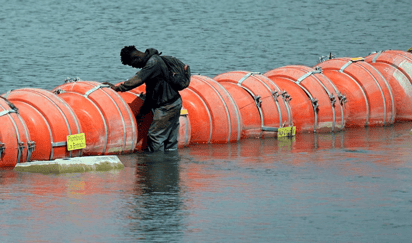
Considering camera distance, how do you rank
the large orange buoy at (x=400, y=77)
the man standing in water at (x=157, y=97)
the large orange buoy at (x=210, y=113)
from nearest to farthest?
the man standing in water at (x=157, y=97) < the large orange buoy at (x=210, y=113) < the large orange buoy at (x=400, y=77)

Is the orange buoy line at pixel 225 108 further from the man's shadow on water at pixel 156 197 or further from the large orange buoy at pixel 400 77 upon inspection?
the man's shadow on water at pixel 156 197

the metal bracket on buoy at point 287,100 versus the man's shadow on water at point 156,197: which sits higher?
the metal bracket on buoy at point 287,100

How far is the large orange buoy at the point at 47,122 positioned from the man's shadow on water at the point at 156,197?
3.95 feet

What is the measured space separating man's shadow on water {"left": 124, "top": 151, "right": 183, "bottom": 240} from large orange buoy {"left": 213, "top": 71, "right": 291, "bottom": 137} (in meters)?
2.55

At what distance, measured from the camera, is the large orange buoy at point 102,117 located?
573 inches

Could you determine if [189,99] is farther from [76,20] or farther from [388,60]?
[76,20]

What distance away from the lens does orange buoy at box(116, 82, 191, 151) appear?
50.6ft

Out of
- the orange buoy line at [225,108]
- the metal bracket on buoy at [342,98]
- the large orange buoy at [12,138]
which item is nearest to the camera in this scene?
the large orange buoy at [12,138]

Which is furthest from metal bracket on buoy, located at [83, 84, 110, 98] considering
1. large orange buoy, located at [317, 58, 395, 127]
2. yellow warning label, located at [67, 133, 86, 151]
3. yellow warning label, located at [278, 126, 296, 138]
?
large orange buoy, located at [317, 58, 395, 127]

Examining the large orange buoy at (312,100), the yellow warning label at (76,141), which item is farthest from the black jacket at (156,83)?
→ the large orange buoy at (312,100)

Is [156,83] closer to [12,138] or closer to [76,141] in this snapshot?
[76,141]

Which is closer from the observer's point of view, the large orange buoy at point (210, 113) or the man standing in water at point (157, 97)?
the man standing in water at point (157, 97)

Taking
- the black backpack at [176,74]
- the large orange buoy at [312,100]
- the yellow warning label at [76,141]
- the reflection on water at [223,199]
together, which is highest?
the black backpack at [176,74]

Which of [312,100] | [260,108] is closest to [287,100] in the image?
[312,100]
